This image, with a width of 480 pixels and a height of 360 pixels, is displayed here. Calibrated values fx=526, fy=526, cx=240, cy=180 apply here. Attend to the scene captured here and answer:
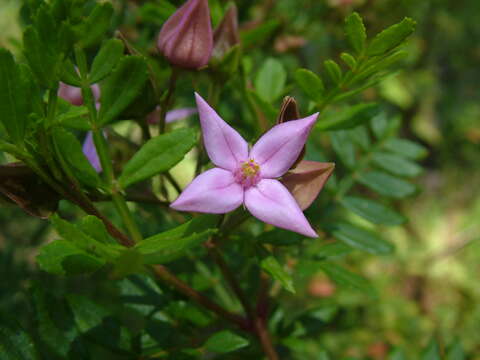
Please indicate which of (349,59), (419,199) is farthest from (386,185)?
(419,199)

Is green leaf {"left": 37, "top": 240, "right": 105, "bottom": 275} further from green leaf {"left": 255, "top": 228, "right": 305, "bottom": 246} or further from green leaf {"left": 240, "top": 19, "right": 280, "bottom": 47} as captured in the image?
green leaf {"left": 240, "top": 19, "right": 280, "bottom": 47}


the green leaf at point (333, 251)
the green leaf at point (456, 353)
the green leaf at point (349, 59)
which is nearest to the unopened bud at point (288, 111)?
the green leaf at point (349, 59)

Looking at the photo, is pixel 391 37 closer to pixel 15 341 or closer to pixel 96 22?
pixel 96 22

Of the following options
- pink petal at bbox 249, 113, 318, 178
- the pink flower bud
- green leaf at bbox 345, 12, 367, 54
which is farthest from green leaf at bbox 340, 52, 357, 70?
the pink flower bud

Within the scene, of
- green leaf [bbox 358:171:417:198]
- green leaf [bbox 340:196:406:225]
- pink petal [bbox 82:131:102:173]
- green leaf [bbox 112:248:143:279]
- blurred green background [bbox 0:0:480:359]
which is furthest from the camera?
blurred green background [bbox 0:0:480:359]

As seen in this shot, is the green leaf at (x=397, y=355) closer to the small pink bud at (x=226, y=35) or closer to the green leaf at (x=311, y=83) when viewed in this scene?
the green leaf at (x=311, y=83)
